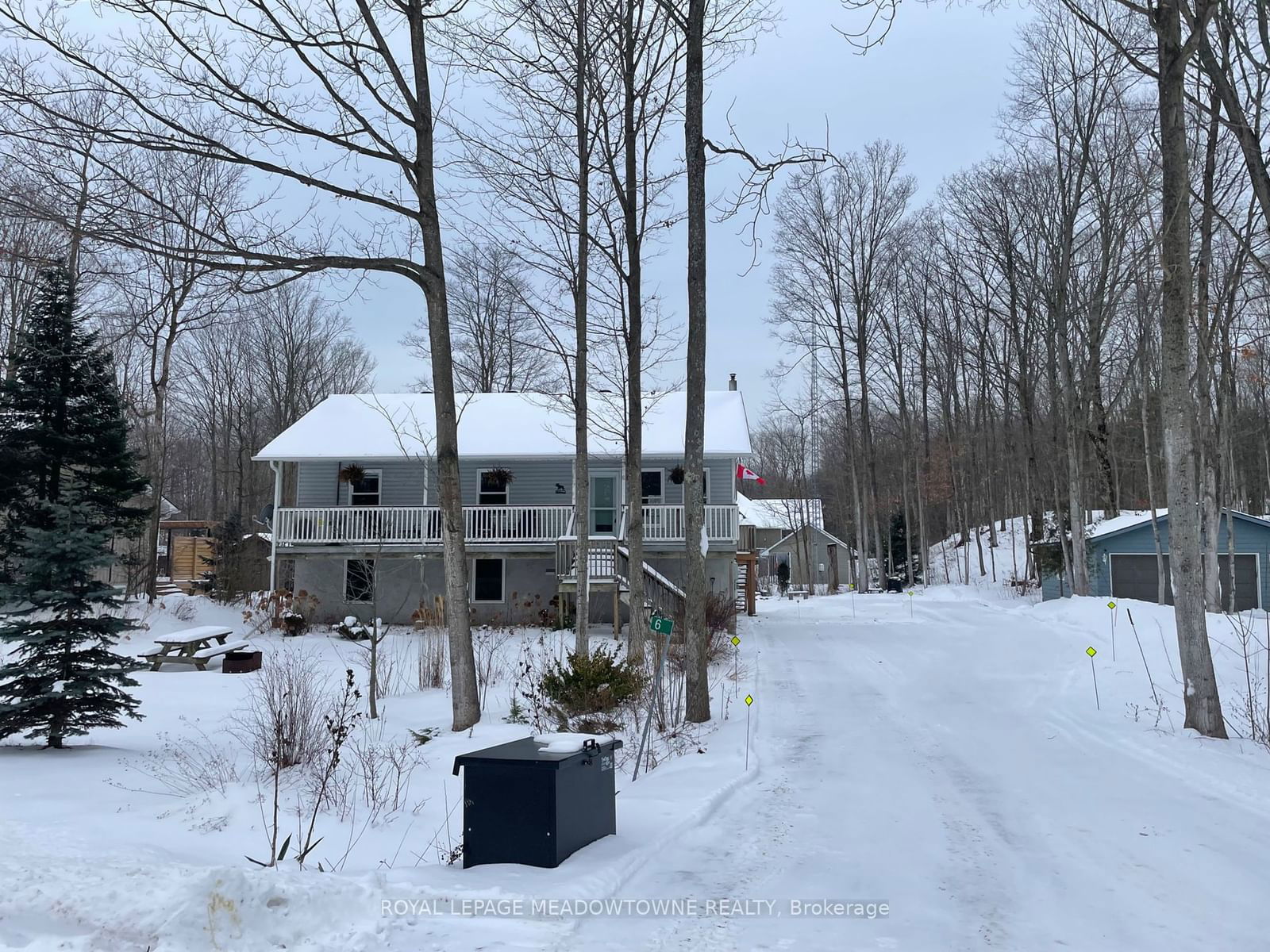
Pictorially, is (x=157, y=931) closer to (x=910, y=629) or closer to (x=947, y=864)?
(x=947, y=864)

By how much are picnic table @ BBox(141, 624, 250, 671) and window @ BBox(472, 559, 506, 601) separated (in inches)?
282

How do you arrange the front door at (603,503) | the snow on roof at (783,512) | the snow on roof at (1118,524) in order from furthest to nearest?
1. the snow on roof at (783,512)
2. the snow on roof at (1118,524)
3. the front door at (603,503)

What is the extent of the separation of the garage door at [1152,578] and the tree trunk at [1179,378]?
56.6 feet

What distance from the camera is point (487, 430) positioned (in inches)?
1051

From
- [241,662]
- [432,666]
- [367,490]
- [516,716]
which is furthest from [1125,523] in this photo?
[241,662]

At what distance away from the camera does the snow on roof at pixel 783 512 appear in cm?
5266

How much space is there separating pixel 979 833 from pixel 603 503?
19.5 meters

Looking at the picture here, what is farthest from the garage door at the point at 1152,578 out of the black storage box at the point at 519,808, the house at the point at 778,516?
the house at the point at 778,516

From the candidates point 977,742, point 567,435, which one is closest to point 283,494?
point 567,435

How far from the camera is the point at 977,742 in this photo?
395 inches

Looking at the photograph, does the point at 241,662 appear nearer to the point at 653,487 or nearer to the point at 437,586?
the point at 437,586

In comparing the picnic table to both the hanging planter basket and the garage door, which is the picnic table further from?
the garage door

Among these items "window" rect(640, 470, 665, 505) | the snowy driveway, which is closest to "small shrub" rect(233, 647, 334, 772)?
the snowy driveway

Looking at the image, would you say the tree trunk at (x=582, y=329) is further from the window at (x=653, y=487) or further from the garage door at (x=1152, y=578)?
the garage door at (x=1152, y=578)
